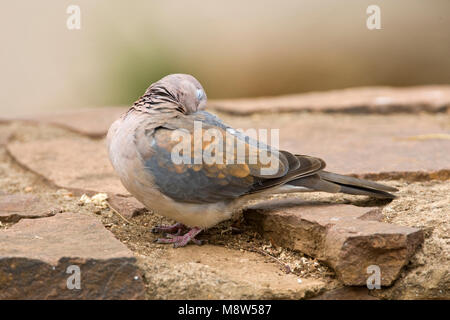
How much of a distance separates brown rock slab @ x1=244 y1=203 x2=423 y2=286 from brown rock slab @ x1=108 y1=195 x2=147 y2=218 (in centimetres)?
78

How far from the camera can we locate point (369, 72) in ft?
28.3

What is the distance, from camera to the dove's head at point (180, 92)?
11.4 ft

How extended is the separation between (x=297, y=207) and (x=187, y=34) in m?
5.34

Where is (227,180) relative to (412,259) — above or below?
above

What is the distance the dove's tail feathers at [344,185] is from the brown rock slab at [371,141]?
0.36 m

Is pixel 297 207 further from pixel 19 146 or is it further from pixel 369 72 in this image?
pixel 369 72

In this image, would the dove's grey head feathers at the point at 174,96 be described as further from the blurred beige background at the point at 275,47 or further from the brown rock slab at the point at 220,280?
the blurred beige background at the point at 275,47

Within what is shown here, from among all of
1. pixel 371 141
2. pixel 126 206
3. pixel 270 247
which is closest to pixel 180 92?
pixel 126 206

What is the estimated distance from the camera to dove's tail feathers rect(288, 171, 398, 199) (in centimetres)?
340

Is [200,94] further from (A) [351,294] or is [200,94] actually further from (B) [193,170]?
(A) [351,294]

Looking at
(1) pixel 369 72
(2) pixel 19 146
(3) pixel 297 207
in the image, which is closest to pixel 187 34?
(1) pixel 369 72

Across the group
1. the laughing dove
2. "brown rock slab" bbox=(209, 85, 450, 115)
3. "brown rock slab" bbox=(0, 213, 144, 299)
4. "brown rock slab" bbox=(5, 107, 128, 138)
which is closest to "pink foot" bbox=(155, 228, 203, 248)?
the laughing dove

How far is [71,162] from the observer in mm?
4395

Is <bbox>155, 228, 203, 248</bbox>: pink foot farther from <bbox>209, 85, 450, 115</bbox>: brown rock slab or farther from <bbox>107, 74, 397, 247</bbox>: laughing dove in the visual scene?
<bbox>209, 85, 450, 115</bbox>: brown rock slab
